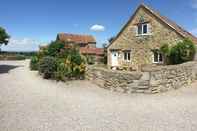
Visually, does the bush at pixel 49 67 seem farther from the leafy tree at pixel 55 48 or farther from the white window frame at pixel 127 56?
the white window frame at pixel 127 56

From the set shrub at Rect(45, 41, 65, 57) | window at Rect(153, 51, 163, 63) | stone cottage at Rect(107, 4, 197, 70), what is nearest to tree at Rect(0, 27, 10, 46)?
shrub at Rect(45, 41, 65, 57)

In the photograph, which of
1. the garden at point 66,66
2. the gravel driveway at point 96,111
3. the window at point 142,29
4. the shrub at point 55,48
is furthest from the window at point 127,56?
the gravel driveway at point 96,111

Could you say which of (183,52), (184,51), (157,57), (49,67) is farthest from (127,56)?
(49,67)

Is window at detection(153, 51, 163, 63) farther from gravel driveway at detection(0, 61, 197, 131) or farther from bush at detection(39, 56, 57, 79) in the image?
bush at detection(39, 56, 57, 79)

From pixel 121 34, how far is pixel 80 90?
13.4 m

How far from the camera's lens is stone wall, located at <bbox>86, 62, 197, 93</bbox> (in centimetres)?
1084

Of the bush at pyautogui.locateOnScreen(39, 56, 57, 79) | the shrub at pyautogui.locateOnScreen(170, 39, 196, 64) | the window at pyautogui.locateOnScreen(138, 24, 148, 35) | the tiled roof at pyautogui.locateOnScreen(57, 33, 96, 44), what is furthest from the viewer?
the tiled roof at pyautogui.locateOnScreen(57, 33, 96, 44)

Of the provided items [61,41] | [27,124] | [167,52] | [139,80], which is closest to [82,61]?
[61,41]

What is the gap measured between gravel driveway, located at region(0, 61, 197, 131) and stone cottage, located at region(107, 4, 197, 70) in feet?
30.0

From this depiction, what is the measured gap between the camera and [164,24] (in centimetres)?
1992

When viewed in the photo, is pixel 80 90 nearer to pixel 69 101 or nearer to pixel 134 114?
pixel 69 101

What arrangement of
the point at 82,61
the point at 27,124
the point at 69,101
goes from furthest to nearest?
the point at 82,61, the point at 69,101, the point at 27,124

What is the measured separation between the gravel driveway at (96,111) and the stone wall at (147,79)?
472 mm

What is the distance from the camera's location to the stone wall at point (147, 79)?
1084cm
